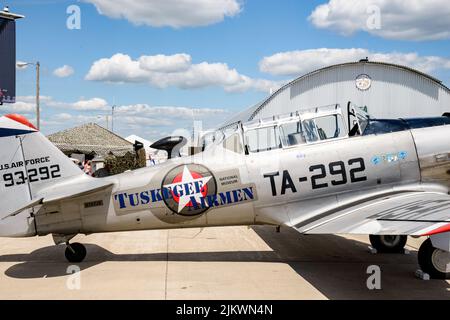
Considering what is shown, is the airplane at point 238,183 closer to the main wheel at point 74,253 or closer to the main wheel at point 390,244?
the main wheel at point 74,253

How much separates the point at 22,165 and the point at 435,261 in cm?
627

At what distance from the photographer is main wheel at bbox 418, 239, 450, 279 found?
5.94m

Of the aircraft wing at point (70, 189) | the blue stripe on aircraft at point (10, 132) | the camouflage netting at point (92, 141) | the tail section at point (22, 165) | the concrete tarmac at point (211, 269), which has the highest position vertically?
A: the camouflage netting at point (92, 141)

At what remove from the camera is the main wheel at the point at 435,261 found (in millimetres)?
5941

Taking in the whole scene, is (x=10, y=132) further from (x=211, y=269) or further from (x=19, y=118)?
(x=211, y=269)

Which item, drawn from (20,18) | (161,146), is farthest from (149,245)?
(20,18)

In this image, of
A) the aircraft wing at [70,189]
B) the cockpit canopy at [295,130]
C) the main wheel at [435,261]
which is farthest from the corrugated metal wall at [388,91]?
the aircraft wing at [70,189]

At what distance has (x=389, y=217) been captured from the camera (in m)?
5.57

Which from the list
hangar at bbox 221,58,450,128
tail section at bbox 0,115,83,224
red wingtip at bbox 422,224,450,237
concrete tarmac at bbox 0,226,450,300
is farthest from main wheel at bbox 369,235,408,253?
hangar at bbox 221,58,450,128

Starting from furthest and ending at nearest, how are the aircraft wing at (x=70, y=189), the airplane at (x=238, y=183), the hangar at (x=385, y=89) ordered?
the hangar at (x=385, y=89) < the airplane at (x=238, y=183) < the aircraft wing at (x=70, y=189)

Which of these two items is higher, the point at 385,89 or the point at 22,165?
the point at 385,89

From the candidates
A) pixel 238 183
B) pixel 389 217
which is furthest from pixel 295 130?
pixel 389 217

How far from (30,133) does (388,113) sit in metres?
20.4

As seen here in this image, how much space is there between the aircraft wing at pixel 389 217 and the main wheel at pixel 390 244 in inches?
57.4
